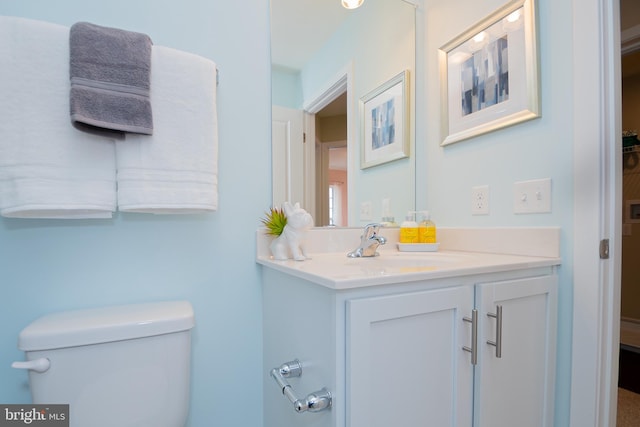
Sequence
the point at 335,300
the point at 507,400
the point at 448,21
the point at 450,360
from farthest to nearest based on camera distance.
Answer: the point at 448,21, the point at 507,400, the point at 450,360, the point at 335,300

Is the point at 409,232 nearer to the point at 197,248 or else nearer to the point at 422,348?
the point at 422,348

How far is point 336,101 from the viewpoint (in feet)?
4.19

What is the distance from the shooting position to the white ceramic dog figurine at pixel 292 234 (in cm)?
93

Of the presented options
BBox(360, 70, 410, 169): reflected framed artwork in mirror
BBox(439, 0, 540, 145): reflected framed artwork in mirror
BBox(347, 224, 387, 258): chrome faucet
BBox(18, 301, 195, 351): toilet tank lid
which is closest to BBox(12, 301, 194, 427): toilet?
BBox(18, 301, 195, 351): toilet tank lid

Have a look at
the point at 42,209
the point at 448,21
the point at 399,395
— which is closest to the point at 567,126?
the point at 448,21

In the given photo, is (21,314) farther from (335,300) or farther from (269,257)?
(335,300)

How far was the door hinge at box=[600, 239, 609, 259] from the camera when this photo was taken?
85cm

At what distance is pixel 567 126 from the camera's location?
925mm

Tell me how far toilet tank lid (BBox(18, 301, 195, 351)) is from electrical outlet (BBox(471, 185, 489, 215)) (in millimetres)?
1110

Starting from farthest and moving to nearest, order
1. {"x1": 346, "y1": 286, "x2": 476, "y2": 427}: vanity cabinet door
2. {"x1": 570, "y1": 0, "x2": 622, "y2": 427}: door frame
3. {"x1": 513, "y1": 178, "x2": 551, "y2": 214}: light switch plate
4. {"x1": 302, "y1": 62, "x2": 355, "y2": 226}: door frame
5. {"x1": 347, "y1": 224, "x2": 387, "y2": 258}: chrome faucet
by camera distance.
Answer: {"x1": 302, "y1": 62, "x2": 355, "y2": 226}: door frame < {"x1": 347, "y1": 224, "x2": 387, "y2": 258}: chrome faucet < {"x1": 513, "y1": 178, "x2": 551, "y2": 214}: light switch plate < {"x1": 570, "y1": 0, "x2": 622, "y2": 427}: door frame < {"x1": 346, "y1": 286, "x2": 476, "y2": 427}: vanity cabinet door

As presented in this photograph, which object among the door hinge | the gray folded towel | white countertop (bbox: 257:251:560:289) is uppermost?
the gray folded towel

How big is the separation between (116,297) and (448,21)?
1.69 m

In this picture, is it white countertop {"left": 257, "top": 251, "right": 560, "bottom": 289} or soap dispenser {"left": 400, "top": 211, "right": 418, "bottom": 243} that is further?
soap dispenser {"left": 400, "top": 211, "right": 418, "bottom": 243}

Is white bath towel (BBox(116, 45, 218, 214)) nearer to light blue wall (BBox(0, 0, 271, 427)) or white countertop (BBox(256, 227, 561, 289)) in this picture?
light blue wall (BBox(0, 0, 271, 427))
